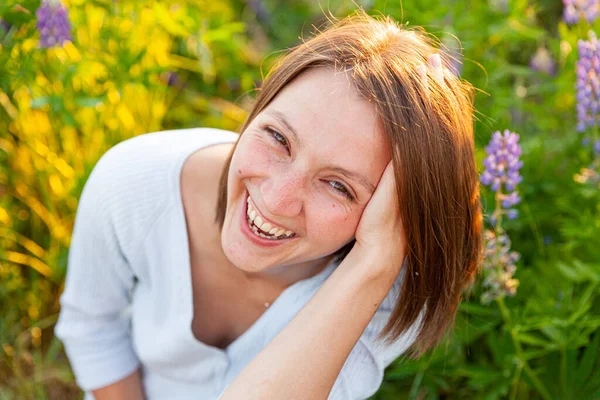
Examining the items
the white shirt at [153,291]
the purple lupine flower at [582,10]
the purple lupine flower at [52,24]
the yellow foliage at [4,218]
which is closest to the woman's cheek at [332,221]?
the white shirt at [153,291]

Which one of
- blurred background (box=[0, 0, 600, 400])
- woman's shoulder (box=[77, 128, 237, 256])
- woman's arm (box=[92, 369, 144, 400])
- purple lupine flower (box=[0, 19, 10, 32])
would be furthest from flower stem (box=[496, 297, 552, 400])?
purple lupine flower (box=[0, 19, 10, 32])

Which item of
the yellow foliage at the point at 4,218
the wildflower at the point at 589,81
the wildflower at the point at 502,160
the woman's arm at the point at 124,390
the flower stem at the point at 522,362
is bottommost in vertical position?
the woman's arm at the point at 124,390

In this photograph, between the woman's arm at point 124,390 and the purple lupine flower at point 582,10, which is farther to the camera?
the purple lupine flower at point 582,10

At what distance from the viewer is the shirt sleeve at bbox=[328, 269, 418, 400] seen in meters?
1.51

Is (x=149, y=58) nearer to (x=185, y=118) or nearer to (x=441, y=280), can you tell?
(x=185, y=118)

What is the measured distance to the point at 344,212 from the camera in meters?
1.27

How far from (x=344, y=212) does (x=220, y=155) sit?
0.41m

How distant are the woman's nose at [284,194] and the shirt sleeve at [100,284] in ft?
1.34

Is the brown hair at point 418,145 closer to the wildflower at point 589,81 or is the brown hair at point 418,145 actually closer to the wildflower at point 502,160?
the wildflower at point 502,160

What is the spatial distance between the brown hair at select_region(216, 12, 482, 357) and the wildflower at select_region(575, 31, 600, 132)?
451 mm

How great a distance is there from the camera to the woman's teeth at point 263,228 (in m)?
1.28

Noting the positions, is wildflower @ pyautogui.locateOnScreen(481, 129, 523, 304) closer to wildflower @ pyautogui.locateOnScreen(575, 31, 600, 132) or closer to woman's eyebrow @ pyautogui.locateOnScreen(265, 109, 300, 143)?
wildflower @ pyautogui.locateOnScreen(575, 31, 600, 132)

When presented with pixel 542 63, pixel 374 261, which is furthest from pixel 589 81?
pixel 374 261

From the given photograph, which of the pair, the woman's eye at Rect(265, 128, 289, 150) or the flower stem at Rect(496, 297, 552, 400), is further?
the flower stem at Rect(496, 297, 552, 400)
